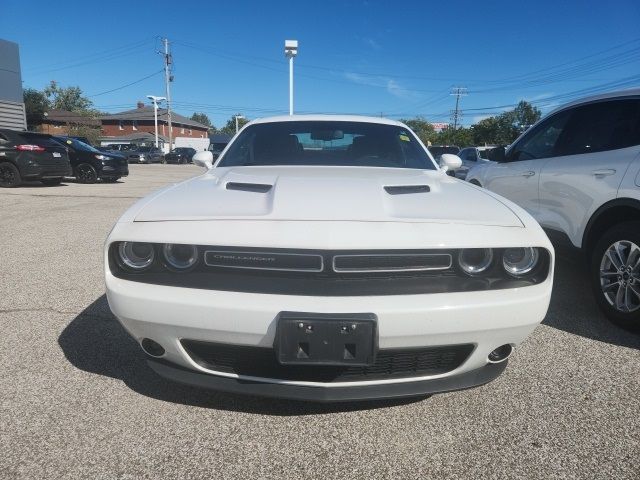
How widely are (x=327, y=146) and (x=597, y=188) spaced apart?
196 centimetres

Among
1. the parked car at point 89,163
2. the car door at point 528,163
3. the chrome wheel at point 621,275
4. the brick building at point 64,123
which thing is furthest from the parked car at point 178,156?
the chrome wheel at point 621,275

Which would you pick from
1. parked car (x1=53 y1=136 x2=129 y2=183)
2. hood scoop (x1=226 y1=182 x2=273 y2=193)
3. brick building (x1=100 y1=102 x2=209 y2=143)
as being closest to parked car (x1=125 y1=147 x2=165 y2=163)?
parked car (x1=53 y1=136 x2=129 y2=183)

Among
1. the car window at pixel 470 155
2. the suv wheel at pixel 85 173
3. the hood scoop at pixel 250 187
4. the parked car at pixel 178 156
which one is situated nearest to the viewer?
the hood scoop at pixel 250 187

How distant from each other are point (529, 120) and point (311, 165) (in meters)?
98.0

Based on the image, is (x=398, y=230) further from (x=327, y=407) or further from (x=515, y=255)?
(x=327, y=407)

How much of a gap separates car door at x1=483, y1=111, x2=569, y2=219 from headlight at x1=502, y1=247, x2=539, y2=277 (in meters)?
2.25

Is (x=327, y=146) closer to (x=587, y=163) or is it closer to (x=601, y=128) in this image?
(x=587, y=163)

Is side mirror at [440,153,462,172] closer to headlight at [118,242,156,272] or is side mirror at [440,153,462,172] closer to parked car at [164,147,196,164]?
headlight at [118,242,156,272]

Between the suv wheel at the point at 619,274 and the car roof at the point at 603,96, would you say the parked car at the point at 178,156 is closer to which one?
the car roof at the point at 603,96

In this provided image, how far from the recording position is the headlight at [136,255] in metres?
1.92

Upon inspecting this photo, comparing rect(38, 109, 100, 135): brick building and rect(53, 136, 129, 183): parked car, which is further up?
rect(38, 109, 100, 135): brick building

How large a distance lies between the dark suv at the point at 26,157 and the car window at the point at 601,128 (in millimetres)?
12104

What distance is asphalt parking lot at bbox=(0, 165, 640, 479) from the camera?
5.80ft

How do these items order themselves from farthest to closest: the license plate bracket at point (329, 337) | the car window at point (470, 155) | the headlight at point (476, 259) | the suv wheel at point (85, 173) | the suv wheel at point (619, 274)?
the car window at point (470, 155)
the suv wheel at point (85, 173)
the suv wheel at point (619, 274)
the headlight at point (476, 259)
the license plate bracket at point (329, 337)
